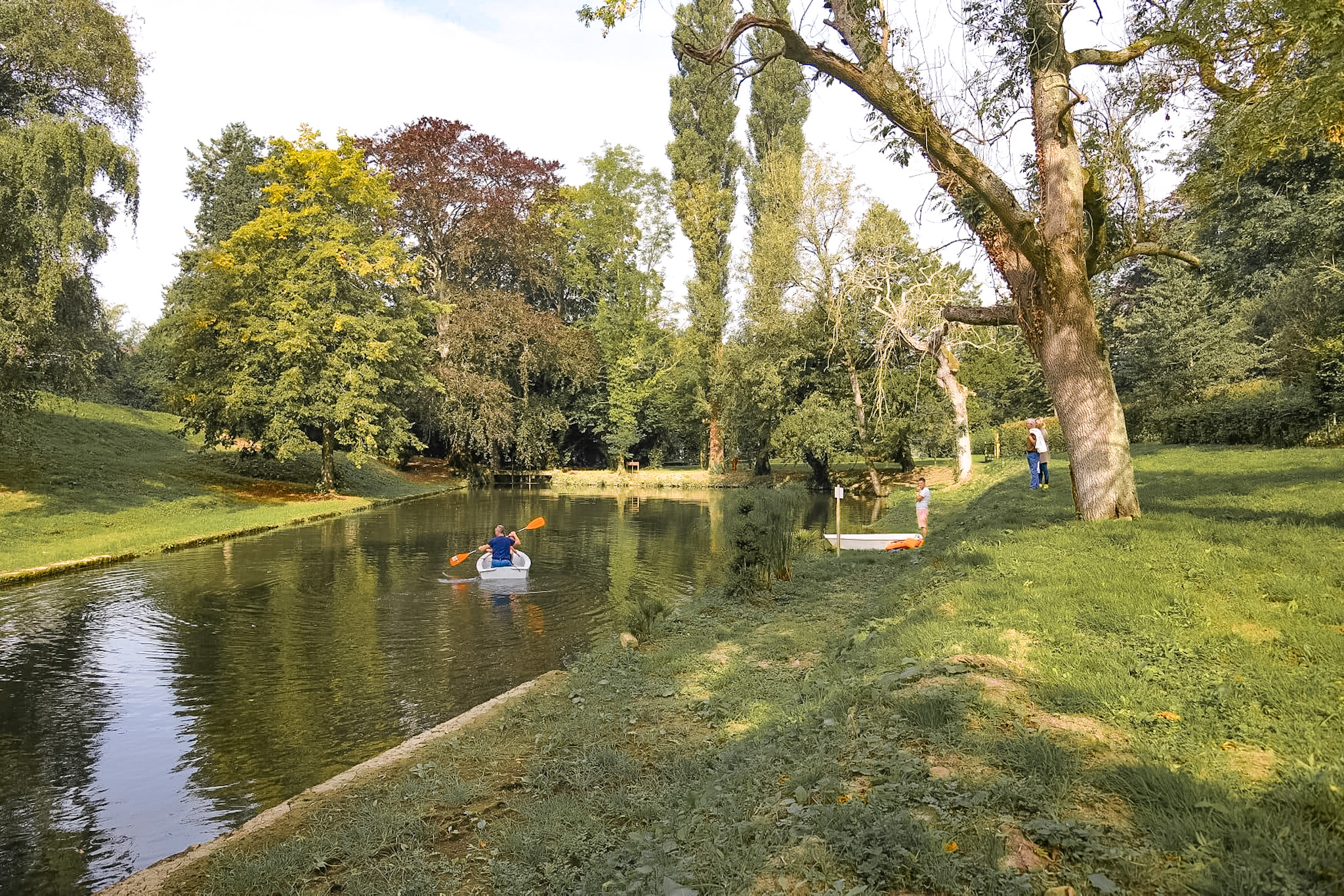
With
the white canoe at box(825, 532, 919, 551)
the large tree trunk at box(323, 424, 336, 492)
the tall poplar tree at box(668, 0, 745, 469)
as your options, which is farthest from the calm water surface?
the tall poplar tree at box(668, 0, 745, 469)

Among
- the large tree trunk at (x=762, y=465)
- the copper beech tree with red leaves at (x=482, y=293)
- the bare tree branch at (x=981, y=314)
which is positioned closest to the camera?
the bare tree branch at (x=981, y=314)

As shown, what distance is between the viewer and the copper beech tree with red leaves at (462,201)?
45.0 m

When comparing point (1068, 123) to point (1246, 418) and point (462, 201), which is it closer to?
point (1246, 418)

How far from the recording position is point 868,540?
17.2 m

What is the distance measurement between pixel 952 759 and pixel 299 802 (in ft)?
16.0

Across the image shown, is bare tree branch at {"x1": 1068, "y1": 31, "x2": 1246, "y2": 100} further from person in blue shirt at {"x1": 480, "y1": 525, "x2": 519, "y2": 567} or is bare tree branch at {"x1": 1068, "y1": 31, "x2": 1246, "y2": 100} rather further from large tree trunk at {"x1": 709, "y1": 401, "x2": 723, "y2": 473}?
large tree trunk at {"x1": 709, "y1": 401, "x2": 723, "y2": 473}

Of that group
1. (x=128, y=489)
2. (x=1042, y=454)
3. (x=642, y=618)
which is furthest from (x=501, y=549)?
(x=128, y=489)

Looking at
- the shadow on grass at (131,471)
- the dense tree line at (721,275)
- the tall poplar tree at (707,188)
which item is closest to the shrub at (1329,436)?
the dense tree line at (721,275)

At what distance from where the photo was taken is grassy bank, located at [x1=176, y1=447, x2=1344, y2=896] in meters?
3.47

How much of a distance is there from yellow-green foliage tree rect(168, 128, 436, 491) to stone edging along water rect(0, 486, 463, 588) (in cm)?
437

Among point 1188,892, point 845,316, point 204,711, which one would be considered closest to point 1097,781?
point 1188,892

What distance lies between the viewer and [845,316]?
29.7 metres

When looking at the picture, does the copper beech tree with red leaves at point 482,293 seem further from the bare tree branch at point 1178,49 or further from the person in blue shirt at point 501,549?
the bare tree branch at point 1178,49

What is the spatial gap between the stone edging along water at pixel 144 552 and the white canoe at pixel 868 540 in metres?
16.5
